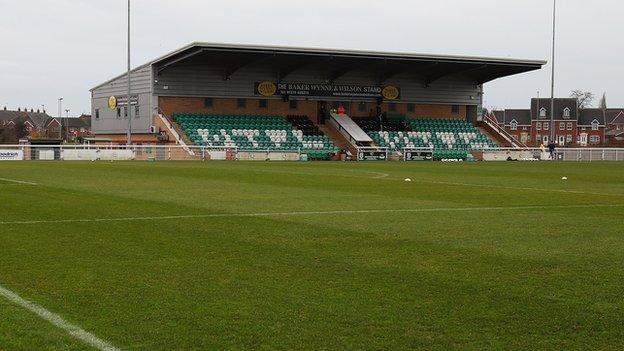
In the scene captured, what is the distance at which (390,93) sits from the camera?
71250 millimetres

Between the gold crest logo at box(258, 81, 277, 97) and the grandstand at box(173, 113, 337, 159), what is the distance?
→ 189cm

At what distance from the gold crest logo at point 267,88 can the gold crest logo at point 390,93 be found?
9.66 metres

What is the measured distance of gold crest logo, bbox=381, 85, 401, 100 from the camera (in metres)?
70.9

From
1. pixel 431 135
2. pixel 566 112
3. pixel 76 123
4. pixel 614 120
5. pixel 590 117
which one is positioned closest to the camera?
pixel 431 135

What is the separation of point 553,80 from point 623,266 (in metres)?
61.4

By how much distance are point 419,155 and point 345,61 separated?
395 inches

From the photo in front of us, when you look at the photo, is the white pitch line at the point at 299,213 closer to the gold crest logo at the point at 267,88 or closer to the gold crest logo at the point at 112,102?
the gold crest logo at the point at 267,88

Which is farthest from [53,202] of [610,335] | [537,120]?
[537,120]

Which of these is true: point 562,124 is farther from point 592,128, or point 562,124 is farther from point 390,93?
point 390,93

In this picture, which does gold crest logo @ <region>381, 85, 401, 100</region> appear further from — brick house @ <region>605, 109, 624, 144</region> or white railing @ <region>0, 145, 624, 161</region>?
brick house @ <region>605, 109, 624, 144</region>

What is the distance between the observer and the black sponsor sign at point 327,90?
67.1 meters

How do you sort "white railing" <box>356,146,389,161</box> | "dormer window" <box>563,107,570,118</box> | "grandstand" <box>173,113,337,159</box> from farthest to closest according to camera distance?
"dormer window" <box>563,107,570,118</box> < "white railing" <box>356,146,389,161</box> < "grandstand" <box>173,113,337,159</box>

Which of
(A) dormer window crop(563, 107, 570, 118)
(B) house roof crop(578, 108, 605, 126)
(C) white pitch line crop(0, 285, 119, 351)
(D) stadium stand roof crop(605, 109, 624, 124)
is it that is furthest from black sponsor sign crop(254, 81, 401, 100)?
(D) stadium stand roof crop(605, 109, 624, 124)

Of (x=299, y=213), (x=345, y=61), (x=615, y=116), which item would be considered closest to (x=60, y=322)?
(x=299, y=213)
